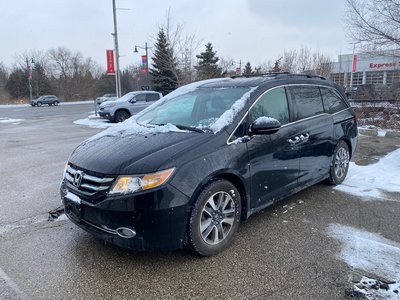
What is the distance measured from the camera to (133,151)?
3.13m

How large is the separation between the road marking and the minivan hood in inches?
44.2

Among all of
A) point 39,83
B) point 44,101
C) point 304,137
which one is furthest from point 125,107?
point 39,83

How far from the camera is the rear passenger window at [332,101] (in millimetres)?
5043

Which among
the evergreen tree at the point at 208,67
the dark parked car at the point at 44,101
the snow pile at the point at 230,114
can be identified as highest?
the evergreen tree at the point at 208,67

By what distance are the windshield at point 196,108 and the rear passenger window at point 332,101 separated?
1.70 m

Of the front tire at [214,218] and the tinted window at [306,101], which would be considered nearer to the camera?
the front tire at [214,218]

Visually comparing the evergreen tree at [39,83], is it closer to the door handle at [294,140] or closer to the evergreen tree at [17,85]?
the evergreen tree at [17,85]

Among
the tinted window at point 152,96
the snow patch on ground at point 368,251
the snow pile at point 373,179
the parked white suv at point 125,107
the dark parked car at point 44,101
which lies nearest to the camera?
the snow patch on ground at point 368,251

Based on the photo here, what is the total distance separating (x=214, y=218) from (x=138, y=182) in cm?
86

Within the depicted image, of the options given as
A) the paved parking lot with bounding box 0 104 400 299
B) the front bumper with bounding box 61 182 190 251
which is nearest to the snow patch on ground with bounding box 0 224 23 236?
the paved parking lot with bounding box 0 104 400 299

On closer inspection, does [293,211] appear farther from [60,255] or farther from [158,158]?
[60,255]

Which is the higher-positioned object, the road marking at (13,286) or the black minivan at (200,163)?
the black minivan at (200,163)

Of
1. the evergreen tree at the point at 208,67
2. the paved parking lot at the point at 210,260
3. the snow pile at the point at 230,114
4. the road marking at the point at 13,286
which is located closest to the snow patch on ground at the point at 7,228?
the paved parking lot at the point at 210,260

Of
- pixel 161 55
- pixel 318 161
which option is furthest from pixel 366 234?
pixel 161 55
